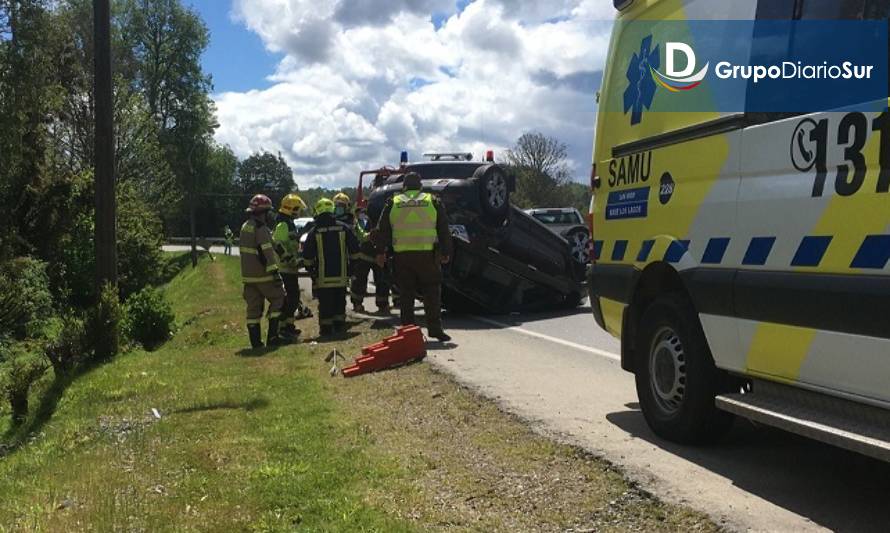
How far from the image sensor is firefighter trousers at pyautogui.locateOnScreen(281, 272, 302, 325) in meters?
11.2

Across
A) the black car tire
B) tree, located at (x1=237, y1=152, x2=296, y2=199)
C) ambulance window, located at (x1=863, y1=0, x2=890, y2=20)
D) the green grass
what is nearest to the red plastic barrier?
the green grass

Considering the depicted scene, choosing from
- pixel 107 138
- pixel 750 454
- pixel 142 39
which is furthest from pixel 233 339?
pixel 142 39

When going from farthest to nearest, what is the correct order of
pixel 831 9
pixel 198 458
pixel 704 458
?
pixel 198 458 → pixel 704 458 → pixel 831 9

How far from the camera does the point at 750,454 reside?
476 cm

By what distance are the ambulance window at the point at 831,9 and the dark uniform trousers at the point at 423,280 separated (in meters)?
6.08

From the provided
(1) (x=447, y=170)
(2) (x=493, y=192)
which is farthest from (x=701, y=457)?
(1) (x=447, y=170)

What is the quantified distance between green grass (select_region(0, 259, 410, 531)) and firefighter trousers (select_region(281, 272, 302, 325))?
1.95 m

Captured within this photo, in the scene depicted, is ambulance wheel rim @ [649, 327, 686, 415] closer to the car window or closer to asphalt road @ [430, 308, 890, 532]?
asphalt road @ [430, 308, 890, 532]

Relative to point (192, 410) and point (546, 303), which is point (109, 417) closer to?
point (192, 410)

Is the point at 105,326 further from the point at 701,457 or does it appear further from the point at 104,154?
the point at 701,457

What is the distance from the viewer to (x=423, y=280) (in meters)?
9.61

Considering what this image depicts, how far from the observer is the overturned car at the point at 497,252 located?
37.9ft

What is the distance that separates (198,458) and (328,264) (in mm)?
5809

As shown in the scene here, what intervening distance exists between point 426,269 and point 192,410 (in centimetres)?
354
